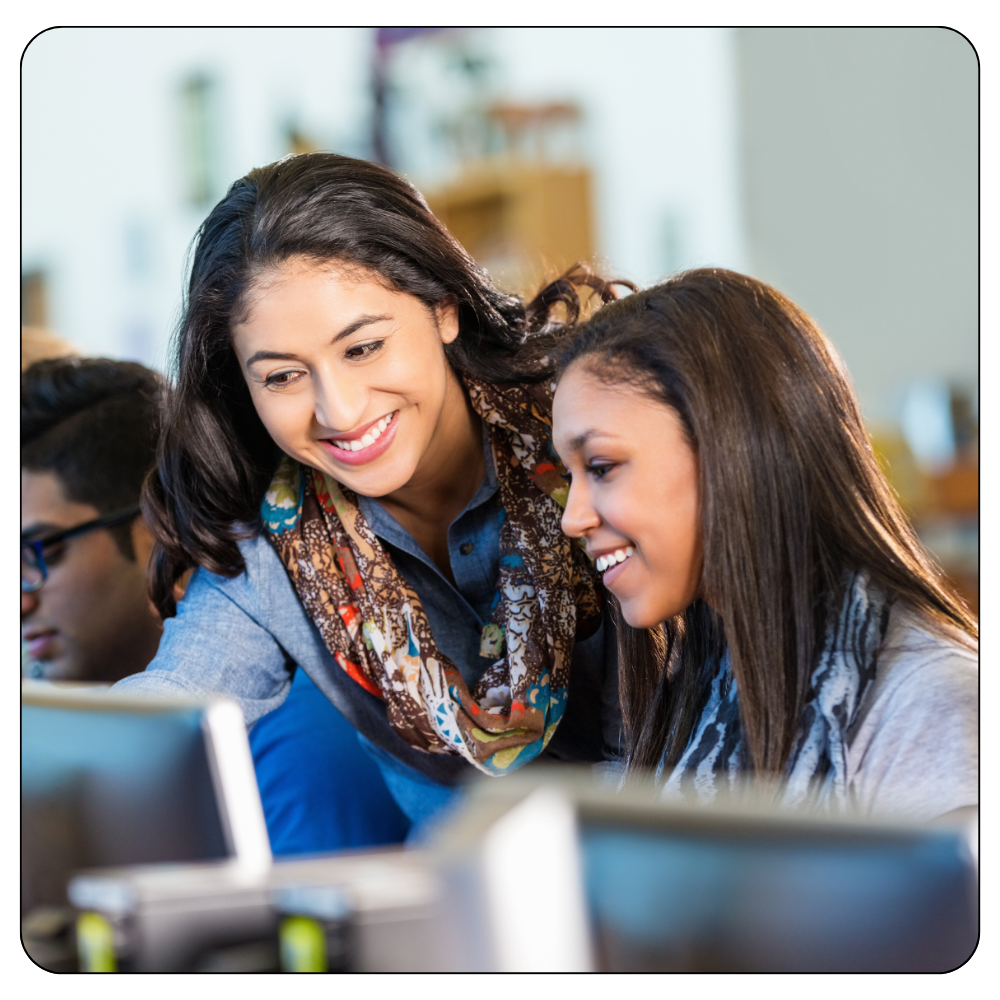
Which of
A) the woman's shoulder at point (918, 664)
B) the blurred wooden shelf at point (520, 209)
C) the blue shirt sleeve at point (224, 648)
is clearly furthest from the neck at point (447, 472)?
the blurred wooden shelf at point (520, 209)

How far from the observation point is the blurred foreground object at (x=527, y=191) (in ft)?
13.4

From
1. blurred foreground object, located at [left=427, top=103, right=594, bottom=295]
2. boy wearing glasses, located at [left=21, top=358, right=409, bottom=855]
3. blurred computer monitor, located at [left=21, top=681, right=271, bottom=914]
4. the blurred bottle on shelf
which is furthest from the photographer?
blurred foreground object, located at [left=427, top=103, right=594, bottom=295]

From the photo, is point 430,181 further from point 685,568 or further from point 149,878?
point 149,878

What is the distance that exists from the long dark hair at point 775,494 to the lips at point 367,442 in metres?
0.36

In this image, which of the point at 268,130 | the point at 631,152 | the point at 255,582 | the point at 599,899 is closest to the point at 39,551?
the point at 255,582

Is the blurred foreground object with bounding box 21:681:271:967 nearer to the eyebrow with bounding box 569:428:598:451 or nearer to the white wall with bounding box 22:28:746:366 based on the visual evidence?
the eyebrow with bounding box 569:428:598:451

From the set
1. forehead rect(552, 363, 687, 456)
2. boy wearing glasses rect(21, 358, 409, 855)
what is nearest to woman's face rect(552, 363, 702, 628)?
forehead rect(552, 363, 687, 456)

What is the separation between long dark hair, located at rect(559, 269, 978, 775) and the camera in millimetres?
1078

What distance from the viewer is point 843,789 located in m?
1.01

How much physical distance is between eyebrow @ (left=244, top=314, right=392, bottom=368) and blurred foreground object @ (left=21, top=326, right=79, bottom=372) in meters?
0.96

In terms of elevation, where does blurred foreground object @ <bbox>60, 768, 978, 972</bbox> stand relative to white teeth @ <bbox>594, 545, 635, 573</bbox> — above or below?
below

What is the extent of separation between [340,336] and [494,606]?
42 cm

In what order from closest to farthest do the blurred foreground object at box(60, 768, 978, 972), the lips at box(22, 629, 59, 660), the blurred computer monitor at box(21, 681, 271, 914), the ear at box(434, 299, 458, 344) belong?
the blurred foreground object at box(60, 768, 978, 972), the blurred computer monitor at box(21, 681, 271, 914), the ear at box(434, 299, 458, 344), the lips at box(22, 629, 59, 660)

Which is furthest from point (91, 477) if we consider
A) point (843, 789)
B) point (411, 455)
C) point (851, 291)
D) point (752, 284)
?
point (851, 291)
